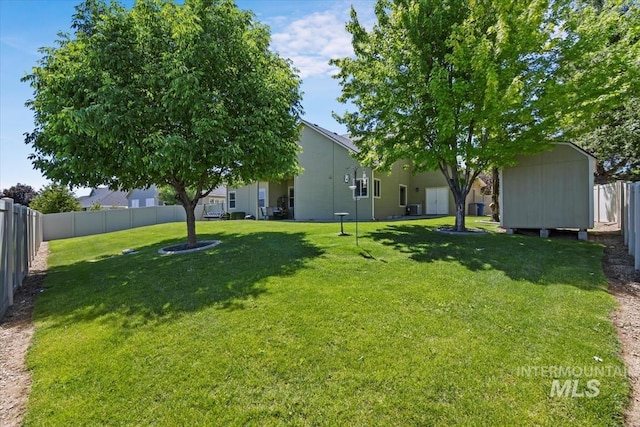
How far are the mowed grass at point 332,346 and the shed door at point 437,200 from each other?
660 inches

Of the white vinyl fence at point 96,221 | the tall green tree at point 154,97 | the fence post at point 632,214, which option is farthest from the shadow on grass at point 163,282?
the white vinyl fence at point 96,221

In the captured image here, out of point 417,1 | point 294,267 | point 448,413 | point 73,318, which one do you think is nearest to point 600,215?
point 417,1

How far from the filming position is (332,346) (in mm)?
3686

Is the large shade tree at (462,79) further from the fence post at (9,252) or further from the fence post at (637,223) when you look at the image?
the fence post at (9,252)

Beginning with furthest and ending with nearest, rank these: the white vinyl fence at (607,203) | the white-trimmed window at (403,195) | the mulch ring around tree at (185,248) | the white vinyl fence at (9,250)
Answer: the white-trimmed window at (403,195) → the white vinyl fence at (607,203) → the mulch ring around tree at (185,248) → the white vinyl fence at (9,250)

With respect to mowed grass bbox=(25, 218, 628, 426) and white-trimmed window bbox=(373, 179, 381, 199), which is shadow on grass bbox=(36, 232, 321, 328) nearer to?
mowed grass bbox=(25, 218, 628, 426)

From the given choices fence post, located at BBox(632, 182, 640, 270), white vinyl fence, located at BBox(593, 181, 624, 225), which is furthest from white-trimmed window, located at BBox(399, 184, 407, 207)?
fence post, located at BBox(632, 182, 640, 270)

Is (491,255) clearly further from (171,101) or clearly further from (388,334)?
(171,101)

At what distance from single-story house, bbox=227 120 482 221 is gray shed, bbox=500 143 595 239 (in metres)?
5.80

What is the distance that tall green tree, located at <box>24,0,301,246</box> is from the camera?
769 centimetres

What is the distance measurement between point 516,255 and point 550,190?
4376 millimetres

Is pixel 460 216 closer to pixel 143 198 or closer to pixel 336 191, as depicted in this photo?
Result: pixel 336 191

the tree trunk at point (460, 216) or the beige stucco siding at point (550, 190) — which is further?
the tree trunk at point (460, 216)

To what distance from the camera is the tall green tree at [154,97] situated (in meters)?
7.69
